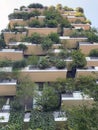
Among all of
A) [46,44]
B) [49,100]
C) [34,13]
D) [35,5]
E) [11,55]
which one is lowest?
[49,100]

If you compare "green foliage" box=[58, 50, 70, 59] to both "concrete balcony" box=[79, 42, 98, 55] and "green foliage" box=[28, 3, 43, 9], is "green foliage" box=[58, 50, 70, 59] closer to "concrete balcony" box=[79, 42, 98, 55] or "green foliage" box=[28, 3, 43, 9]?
"concrete balcony" box=[79, 42, 98, 55]

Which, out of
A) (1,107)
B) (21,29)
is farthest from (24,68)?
(21,29)

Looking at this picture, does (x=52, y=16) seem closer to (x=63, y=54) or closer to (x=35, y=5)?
(x=35, y=5)

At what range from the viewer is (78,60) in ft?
94.8

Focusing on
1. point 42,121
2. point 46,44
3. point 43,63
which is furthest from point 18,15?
point 42,121

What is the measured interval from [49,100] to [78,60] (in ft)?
19.5

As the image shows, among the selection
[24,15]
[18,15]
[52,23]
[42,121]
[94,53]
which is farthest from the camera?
[18,15]

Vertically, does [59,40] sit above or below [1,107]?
above

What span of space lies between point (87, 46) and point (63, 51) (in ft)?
9.19

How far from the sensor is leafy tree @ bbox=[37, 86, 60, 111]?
2419 cm

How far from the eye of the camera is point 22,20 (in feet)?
129

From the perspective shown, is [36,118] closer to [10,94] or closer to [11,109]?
[11,109]

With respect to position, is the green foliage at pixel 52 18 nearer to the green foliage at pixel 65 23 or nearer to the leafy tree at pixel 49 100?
the green foliage at pixel 65 23

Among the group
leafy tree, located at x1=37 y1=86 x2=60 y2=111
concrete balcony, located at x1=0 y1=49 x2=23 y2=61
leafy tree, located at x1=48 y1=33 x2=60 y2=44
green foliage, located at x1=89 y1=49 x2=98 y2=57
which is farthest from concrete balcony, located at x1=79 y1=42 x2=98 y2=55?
leafy tree, located at x1=37 y1=86 x2=60 y2=111
